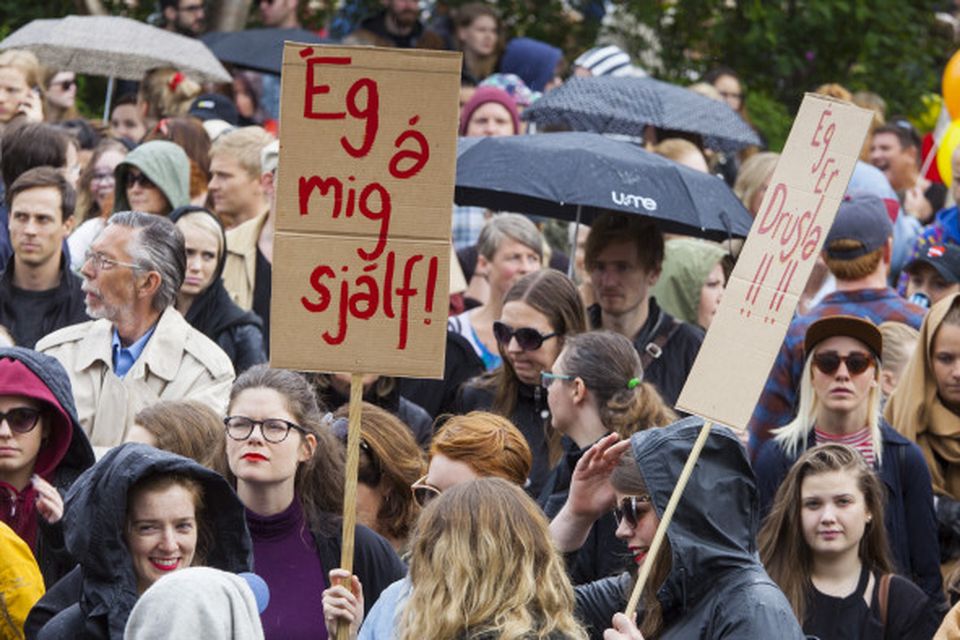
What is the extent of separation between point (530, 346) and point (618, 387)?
1.01 metres

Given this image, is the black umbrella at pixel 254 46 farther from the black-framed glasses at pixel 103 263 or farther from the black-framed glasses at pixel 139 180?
the black-framed glasses at pixel 103 263

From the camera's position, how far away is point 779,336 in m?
6.16

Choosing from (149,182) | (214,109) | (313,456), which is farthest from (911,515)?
(214,109)

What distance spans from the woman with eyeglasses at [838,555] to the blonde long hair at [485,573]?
221 cm

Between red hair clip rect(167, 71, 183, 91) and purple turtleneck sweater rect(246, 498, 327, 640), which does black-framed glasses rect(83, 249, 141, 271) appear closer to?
purple turtleneck sweater rect(246, 498, 327, 640)

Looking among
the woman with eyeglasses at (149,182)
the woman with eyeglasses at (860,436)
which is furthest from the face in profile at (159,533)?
the woman with eyeglasses at (149,182)

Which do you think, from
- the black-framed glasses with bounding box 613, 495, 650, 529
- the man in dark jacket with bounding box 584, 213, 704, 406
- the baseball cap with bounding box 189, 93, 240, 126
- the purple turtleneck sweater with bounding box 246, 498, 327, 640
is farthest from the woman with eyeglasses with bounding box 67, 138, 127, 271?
the black-framed glasses with bounding box 613, 495, 650, 529

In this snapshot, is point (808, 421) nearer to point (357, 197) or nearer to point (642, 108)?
point (357, 197)

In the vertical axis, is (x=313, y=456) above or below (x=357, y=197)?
below

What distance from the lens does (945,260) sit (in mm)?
10555

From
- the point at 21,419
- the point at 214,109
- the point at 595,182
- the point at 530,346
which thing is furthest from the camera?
the point at 214,109

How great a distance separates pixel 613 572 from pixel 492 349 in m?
2.84

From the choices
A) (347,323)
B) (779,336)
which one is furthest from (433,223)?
(779,336)

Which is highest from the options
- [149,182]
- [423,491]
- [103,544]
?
[103,544]
